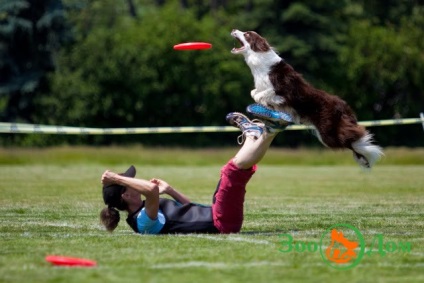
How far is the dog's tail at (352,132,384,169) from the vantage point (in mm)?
10109

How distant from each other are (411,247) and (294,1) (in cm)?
4177

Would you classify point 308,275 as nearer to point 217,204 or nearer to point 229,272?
point 229,272

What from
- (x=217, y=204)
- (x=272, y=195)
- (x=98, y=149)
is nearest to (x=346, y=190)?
(x=272, y=195)

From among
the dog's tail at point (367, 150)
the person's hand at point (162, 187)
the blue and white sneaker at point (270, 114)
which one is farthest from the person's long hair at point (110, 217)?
the dog's tail at point (367, 150)

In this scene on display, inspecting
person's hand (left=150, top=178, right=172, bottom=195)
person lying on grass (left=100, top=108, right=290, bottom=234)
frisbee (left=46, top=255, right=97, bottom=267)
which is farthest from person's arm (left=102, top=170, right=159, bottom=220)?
frisbee (left=46, top=255, right=97, bottom=267)

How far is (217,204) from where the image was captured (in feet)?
31.8

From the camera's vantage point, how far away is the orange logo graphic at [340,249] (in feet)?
26.3

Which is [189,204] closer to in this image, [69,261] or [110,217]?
[110,217]

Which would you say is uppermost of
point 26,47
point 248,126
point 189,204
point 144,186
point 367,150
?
point 248,126

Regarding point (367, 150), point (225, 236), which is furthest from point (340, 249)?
point (367, 150)

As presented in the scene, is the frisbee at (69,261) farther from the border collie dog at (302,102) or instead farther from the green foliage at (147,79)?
the green foliage at (147,79)

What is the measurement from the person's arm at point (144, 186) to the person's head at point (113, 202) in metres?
0.10

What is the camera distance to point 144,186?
9430 millimetres

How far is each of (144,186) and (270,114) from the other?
149 cm
